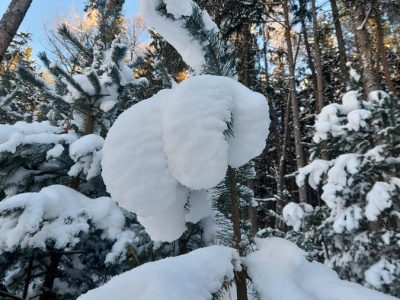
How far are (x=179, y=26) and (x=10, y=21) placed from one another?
12.4 ft

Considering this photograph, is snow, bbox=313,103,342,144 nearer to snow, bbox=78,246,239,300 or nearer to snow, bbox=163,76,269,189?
snow, bbox=163,76,269,189

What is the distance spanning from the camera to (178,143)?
0.92 meters

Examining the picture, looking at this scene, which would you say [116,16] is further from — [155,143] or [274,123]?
[274,123]

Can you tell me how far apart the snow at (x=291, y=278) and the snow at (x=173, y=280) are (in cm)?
13

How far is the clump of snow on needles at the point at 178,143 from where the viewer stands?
2.97 feet

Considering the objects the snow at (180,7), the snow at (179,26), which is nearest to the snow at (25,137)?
the snow at (179,26)

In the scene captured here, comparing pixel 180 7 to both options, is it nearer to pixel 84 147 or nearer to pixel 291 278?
pixel 291 278

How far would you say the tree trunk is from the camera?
4293mm

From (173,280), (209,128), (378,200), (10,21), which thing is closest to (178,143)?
(209,128)

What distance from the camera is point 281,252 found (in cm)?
121

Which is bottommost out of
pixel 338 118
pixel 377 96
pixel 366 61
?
pixel 338 118

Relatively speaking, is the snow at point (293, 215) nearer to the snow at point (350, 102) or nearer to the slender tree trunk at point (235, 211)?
the snow at point (350, 102)

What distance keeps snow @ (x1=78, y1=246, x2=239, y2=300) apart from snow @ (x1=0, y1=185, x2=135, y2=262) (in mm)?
2036

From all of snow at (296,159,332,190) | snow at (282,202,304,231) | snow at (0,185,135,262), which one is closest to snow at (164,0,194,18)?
snow at (0,185,135,262)
